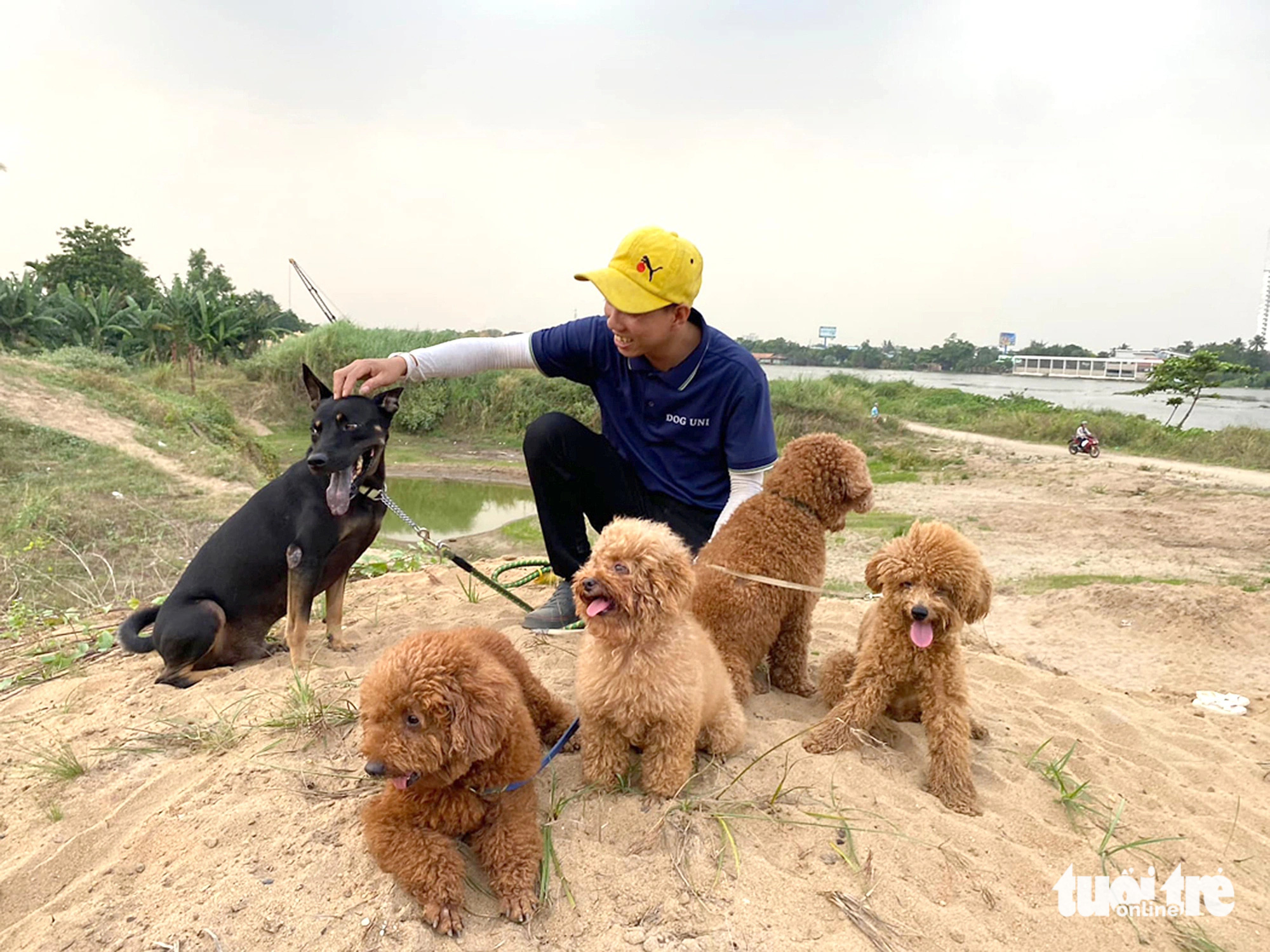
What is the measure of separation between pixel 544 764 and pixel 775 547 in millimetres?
1467

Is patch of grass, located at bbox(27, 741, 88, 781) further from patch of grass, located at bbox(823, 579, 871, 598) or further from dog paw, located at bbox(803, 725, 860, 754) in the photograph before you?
patch of grass, located at bbox(823, 579, 871, 598)

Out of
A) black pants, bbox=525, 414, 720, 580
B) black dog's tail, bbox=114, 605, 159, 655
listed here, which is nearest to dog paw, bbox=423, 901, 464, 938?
black pants, bbox=525, 414, 720, 580

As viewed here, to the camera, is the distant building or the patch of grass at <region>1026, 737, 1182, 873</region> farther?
the distant building

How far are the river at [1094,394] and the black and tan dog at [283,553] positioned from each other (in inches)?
517

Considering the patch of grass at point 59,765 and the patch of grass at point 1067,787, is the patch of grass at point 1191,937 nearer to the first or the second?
the patch of grass at point 1067,787

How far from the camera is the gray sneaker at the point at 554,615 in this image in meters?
4.09

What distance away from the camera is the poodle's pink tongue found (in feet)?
9.12

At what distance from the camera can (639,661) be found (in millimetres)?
2389

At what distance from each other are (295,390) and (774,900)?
24.8 meters

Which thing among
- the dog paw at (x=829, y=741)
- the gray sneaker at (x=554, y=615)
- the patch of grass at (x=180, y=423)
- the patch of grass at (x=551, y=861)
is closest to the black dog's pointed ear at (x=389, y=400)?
the gray sneaker at (x=554, y=615)

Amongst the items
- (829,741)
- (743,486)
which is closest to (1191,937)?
(829,741)

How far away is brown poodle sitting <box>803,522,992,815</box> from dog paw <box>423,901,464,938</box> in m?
1.62

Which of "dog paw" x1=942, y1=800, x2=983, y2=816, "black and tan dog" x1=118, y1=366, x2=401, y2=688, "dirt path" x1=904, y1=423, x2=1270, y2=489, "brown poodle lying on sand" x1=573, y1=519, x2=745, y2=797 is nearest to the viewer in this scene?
"brown poodle lying on sand" x1=573, y1=519, x2=745, y2=797

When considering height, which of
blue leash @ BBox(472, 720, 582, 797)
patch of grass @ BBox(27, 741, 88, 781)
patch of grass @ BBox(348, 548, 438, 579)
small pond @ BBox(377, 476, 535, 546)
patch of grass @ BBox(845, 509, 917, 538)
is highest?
blue leash @ BBox(472, 720, 582, 797)
